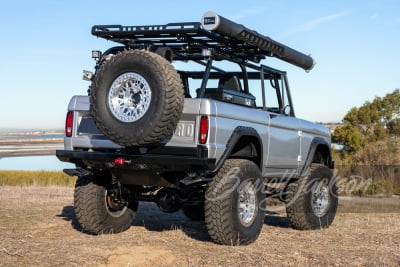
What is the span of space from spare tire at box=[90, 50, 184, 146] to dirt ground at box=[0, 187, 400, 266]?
4.09ft

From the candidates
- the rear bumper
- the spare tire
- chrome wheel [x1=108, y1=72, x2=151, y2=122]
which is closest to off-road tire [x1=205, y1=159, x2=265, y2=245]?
the rear bumper

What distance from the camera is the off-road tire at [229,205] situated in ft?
21.2

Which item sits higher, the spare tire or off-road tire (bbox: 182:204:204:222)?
the spare tire

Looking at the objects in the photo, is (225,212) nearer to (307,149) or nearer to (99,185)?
(99,185)

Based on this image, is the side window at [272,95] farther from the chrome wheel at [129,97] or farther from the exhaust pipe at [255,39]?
the chrome wheel at [129,97]

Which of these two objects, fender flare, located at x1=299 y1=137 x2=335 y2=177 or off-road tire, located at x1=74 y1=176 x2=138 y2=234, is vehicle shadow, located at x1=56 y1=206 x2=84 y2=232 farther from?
fender flare, located at x1=299 y1=137 x2=335 y2=177

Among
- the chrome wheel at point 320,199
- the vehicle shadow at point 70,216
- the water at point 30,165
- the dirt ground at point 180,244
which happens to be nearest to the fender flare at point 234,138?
the dirt ground at point 180,244

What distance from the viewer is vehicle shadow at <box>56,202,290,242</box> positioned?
8028 millimetres

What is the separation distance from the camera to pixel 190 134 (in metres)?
6.34

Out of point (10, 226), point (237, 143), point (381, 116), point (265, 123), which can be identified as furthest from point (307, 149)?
point (381, 116)

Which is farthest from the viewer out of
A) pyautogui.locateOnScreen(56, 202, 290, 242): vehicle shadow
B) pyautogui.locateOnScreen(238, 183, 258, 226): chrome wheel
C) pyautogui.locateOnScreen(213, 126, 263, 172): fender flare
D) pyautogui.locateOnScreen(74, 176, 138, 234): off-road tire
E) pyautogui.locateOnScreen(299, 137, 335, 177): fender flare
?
pyautogui.locateOnScreen(299, 137, 335, 177): fender flare

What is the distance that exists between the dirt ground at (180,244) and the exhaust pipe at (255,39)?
8.17 feet

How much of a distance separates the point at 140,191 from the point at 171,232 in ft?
2.37

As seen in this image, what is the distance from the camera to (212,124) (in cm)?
625
